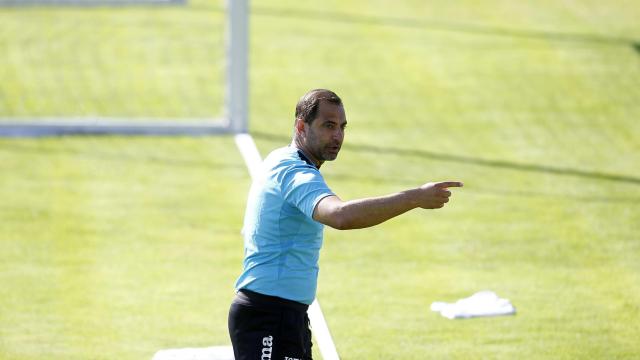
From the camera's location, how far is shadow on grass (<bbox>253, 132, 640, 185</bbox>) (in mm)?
14007

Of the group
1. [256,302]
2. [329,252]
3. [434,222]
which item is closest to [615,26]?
[434,222]

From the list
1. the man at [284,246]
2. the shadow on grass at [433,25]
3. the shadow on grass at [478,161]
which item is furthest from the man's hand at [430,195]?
the shadow on grass at [433,25]

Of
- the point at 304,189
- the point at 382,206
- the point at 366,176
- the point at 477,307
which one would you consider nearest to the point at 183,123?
the point at 366,176

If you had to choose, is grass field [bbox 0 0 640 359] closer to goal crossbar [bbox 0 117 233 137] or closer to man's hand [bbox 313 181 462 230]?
goal crossbar [bbox 0 117 233 137]

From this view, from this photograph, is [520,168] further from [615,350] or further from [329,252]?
[615,350]

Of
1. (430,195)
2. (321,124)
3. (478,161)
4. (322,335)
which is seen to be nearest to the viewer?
(430,195)

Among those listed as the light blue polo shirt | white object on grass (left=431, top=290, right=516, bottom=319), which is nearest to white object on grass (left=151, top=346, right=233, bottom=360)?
white object on grass (left=431, top=290, right=516, bottom=319)

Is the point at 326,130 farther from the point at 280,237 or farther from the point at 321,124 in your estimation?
the point at 280,237

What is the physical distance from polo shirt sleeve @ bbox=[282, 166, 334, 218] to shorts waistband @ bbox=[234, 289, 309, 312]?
1.76 ft

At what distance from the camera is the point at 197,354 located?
29.4 feet

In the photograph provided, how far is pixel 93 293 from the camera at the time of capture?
1046 cm

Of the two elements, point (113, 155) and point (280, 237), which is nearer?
point (280, 237)

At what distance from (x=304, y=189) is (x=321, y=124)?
0.43m

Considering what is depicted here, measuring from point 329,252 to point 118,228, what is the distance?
221 cm
